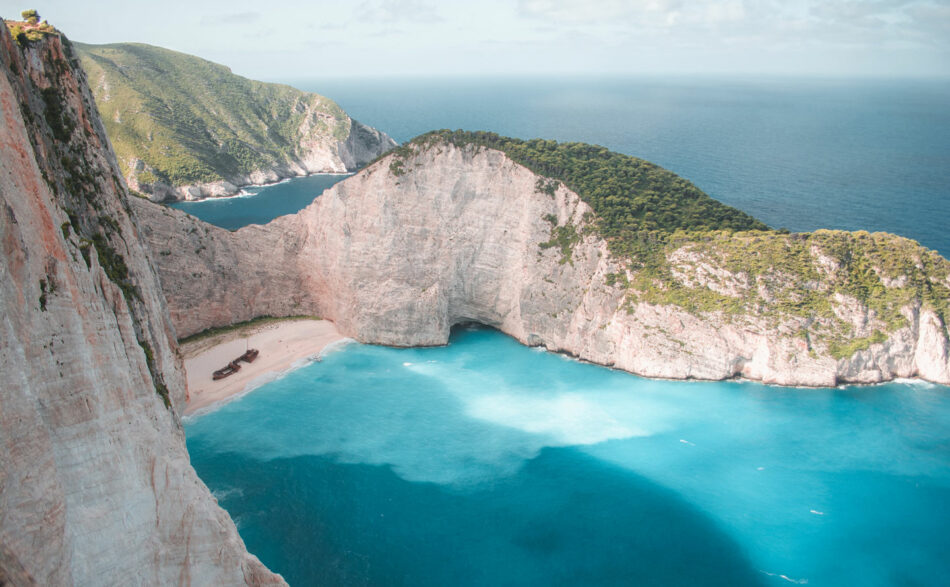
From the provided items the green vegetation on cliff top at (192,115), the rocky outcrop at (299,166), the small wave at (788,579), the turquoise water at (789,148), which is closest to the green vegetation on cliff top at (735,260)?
the small wave at (788,579)

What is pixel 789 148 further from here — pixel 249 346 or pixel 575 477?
pixel 249 346

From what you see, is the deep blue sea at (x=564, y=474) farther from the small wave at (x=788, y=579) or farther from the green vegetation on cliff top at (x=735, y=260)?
the green vegetation on cliff top at (x=735, y=260)

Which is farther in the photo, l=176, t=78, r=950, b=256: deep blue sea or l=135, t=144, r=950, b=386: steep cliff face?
l=176, t=78, r=950, b=256: deep blue sea

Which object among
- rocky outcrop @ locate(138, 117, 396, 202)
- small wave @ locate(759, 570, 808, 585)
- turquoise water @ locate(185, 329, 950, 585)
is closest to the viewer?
small wave @ locate(759, 570, 808, 585)

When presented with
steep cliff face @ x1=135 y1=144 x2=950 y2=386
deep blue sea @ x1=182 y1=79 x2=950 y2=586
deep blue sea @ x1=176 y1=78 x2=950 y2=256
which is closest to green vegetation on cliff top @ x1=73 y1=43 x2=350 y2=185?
deep blue sea @ x1=176 y1=78 x2=950 y2=256

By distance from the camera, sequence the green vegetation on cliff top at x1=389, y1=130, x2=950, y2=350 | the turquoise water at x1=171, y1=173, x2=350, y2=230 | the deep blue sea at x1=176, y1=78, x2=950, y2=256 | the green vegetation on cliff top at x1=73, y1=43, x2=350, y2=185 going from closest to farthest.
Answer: the green vegetation on cliff top at x1=389, y1=130, x2=950, y2=350
the deep blue sea at x1=176, y1=78, x2=950, y2=256
the turquoise water at x1=171, y1=173, x2=350, y2=230
the green vegetation on cliff top at x1=73, y1=43, x2=350, y2=185

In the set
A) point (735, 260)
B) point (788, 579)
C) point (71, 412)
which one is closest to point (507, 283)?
point (735, 260)

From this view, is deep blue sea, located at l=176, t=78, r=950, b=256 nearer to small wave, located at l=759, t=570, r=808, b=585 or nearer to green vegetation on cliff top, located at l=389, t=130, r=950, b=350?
green vegetation on cliff top, located at l=389, t=130, r=950, b=350
